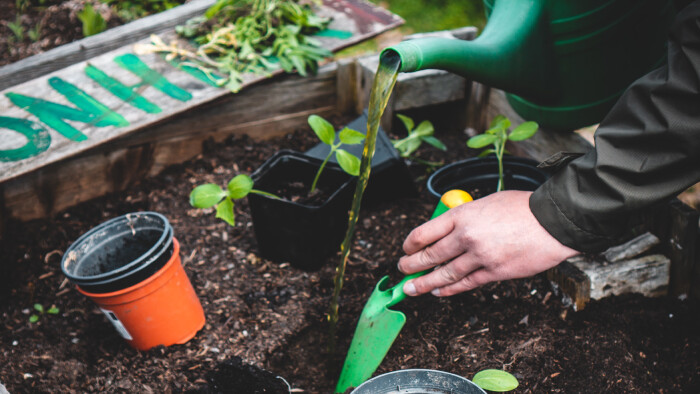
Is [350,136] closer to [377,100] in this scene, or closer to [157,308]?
[377,100]

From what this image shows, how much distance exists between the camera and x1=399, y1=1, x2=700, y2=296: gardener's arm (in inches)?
36.4

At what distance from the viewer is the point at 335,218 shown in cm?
177

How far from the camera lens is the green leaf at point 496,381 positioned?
3.94 feet

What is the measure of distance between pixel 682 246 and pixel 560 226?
0.69m

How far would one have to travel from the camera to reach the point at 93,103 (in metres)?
2.03

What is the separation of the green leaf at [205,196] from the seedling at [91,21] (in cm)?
184

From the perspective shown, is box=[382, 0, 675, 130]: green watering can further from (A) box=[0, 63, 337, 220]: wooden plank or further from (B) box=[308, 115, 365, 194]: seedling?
(A) box=[0, 63, 337, 220]: wooden plank

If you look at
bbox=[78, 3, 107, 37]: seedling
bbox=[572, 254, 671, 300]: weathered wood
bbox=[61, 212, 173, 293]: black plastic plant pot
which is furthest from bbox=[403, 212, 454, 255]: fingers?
bbox=[78, 3, 107, 37]: seedling

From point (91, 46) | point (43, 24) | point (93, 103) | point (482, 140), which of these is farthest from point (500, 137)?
point (43, 24)

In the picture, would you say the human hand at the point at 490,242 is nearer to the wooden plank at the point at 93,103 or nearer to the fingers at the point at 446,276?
the fingers at the point at 446,276

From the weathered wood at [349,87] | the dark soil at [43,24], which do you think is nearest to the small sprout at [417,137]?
the weathered wood at [349,87]

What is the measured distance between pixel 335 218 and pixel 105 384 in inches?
34.7

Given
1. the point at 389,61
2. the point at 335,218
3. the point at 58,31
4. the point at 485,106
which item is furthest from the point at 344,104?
the point at 58,31

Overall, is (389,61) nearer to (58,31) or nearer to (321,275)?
(321,275)
